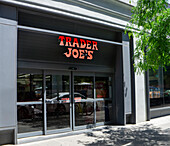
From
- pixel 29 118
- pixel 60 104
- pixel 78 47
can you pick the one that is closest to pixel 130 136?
pixel 60 104

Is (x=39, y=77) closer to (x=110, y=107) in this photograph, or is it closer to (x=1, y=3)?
(x=1, y=3)

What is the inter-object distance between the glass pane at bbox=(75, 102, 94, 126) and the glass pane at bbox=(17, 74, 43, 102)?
174cm

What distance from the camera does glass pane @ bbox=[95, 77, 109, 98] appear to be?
8820mm

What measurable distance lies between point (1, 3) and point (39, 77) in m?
2.66

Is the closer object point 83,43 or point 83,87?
point 83,43

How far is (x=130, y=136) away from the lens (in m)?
7.08

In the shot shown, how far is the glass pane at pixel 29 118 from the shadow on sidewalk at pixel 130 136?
1.72 m

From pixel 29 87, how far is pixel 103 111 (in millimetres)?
3687

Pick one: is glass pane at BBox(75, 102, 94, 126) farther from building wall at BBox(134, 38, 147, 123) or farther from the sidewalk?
building wall at BBox(134, 38, 147, 123)

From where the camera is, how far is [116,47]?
30.6 feet

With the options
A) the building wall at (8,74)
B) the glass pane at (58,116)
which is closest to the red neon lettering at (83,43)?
the glass pane at (58,116)

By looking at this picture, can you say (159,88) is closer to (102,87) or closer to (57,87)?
(102,87)

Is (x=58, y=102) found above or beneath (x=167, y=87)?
beneath

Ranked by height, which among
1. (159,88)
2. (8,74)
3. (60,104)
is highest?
(8,74)
